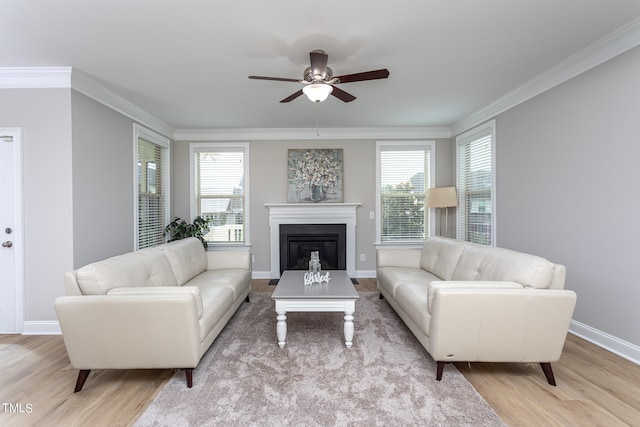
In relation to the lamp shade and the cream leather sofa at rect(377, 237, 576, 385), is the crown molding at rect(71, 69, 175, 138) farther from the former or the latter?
the lamp shade

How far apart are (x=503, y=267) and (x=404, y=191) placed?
9.66ft

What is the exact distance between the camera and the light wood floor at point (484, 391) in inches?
65.3

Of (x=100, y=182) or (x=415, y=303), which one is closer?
(x=415, y=303)

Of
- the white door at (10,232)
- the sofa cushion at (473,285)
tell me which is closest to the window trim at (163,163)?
the white door at (10,232)

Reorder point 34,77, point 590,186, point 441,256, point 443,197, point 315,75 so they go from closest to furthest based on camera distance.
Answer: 1. point 315,75
2. point 590,186
3. point 34,77
4. point 441,256
5. point 443,197

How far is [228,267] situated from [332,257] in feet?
6.15

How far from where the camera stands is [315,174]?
4.95 metres

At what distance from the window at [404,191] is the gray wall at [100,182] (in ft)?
12.5

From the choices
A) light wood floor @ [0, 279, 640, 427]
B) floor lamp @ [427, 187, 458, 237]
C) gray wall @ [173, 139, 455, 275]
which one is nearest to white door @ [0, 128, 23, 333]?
light wood floor @ [0, 279, 640, 427]

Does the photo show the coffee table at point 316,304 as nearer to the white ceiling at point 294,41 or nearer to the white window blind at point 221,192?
the white ceiling at point 294,41

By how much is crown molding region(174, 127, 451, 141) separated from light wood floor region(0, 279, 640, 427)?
358 centimetres

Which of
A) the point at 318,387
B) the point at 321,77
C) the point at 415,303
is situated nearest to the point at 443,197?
the point at 415,303

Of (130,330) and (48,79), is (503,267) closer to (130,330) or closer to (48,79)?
(130,330)

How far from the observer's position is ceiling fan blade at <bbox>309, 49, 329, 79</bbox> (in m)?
2.19
